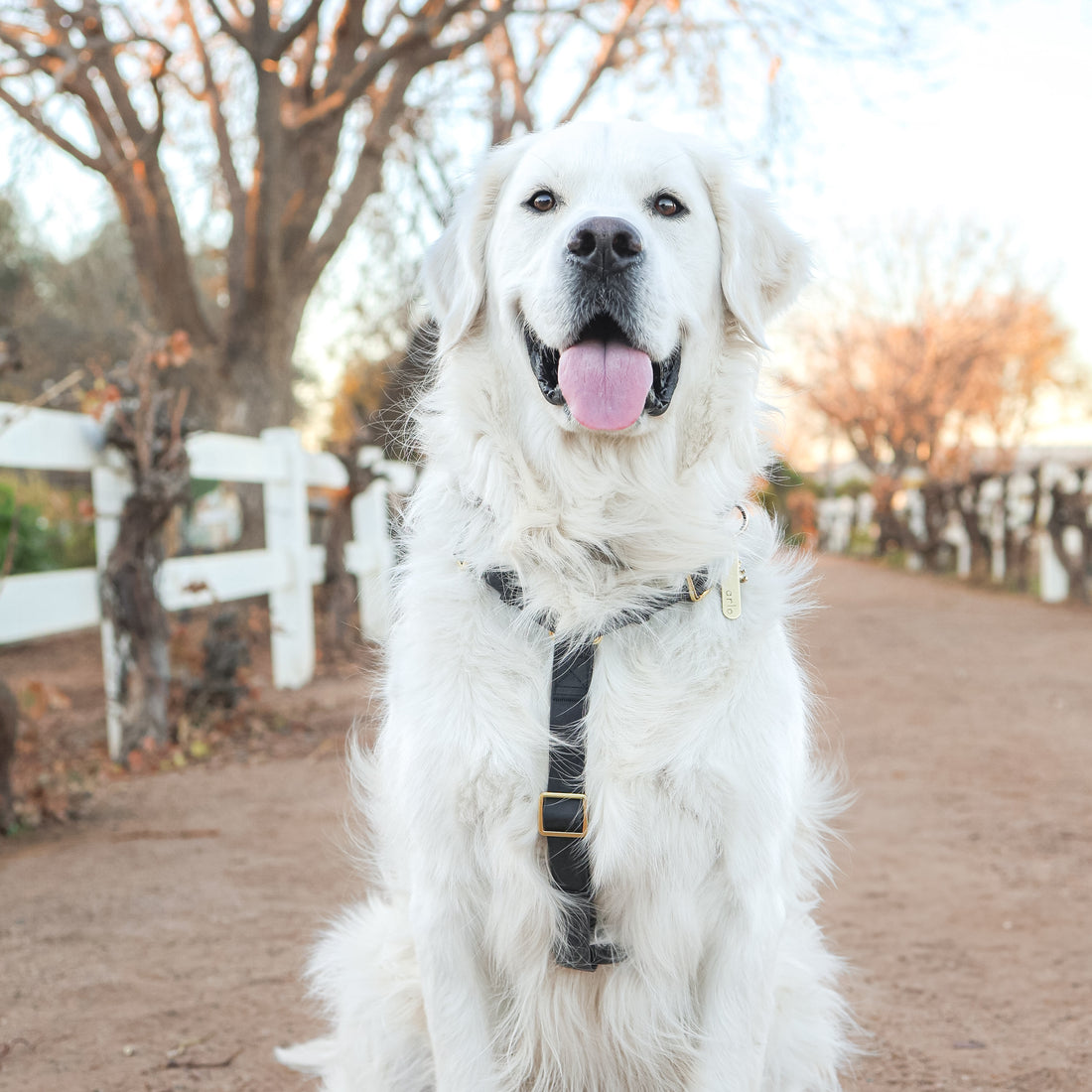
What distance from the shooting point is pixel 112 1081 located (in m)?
2.50

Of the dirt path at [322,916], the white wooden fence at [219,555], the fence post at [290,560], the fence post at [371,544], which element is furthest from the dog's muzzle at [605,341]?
the fence post at [371,544]

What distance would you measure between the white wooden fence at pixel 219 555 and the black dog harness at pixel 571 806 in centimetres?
75

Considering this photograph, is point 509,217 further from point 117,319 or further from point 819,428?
point 819,428

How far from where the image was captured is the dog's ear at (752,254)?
2172mm

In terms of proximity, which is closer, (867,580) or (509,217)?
(509,217)

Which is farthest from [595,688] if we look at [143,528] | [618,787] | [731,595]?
[143,528]

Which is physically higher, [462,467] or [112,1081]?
[462,467]

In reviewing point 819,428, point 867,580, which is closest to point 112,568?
point 867,580

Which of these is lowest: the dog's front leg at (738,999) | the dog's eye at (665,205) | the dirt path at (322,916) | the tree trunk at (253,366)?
the dirt path at (322,916)

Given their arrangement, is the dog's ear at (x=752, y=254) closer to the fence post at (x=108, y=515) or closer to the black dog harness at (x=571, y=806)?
the black dog harness at (x=571, y=806)

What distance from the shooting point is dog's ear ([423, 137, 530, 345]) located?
86.8 inches

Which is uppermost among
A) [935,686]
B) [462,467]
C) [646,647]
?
[462,467]

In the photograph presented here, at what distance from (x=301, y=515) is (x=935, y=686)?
4.97 meters

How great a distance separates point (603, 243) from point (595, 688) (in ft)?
2.66
